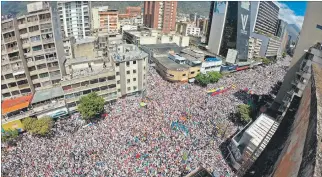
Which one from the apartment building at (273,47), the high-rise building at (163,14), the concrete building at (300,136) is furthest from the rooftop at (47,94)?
the apartment building at (273,47)

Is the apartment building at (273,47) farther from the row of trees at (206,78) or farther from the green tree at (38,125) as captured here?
the green tree at (38,125)

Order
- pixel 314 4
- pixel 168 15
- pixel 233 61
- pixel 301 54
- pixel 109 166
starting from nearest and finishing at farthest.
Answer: pixel 109 166
pixel 314 4
pixel 301 54
pixel 233 61
pixel 168 15

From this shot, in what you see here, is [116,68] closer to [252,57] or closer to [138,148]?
[138,148]

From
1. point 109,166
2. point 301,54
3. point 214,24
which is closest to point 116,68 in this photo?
point 109,166

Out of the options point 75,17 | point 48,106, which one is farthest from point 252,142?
point 75,17

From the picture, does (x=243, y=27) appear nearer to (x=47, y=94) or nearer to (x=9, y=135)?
(x=47, y=94)

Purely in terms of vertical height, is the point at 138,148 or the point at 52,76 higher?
the point at 52,76

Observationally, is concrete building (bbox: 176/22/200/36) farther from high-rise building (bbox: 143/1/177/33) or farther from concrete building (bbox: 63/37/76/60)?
concrete building (bbox: 63/37/76/60)
